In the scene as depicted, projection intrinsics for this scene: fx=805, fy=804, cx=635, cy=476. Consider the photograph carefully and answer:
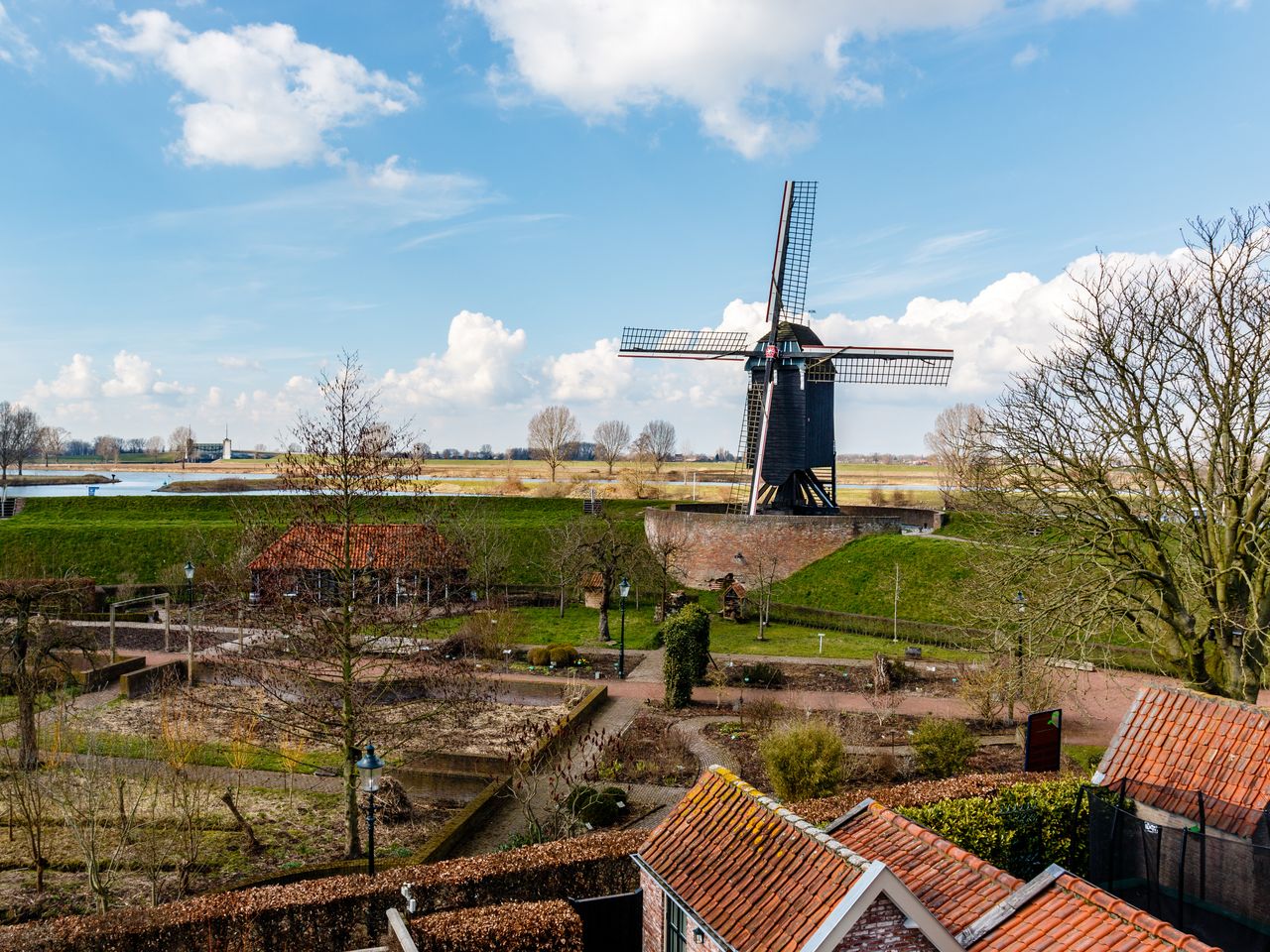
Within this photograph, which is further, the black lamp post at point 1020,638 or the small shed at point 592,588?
the small shed at point 592,588

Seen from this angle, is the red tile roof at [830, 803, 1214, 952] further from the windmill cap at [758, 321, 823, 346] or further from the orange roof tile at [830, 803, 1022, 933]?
the windmill cap at [758, 321, 823, 346]

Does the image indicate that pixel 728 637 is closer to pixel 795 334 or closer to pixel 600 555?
pixel 600 555

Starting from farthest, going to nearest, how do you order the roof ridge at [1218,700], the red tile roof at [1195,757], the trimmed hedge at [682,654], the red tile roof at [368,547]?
1. the trimmed hedge at [682,654]
2. the red tile roof at [368,547]
3. the roof ridge at [1218,700]
4. the red tile roof at [1195,757]

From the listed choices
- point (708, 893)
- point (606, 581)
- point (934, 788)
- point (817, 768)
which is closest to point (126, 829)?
point (708, 893)

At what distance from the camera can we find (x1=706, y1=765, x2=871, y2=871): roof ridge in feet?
23.9

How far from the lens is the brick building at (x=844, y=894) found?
6.90 meters

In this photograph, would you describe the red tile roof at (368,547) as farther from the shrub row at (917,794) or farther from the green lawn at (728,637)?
the green lawn at (728,637)

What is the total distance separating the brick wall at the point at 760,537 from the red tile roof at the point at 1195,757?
82.1ft

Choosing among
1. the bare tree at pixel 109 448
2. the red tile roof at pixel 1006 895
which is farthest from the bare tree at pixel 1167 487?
the bare tree at pixel 109 448

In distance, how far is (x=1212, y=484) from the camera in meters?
15.4

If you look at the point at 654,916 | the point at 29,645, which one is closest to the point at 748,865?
the point at 654,916

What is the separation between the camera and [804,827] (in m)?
7.92

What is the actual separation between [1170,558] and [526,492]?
179 feet

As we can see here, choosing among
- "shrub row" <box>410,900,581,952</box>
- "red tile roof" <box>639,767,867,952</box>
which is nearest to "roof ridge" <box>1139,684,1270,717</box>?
"red tile roof" <box>639,767,867,952</box>
